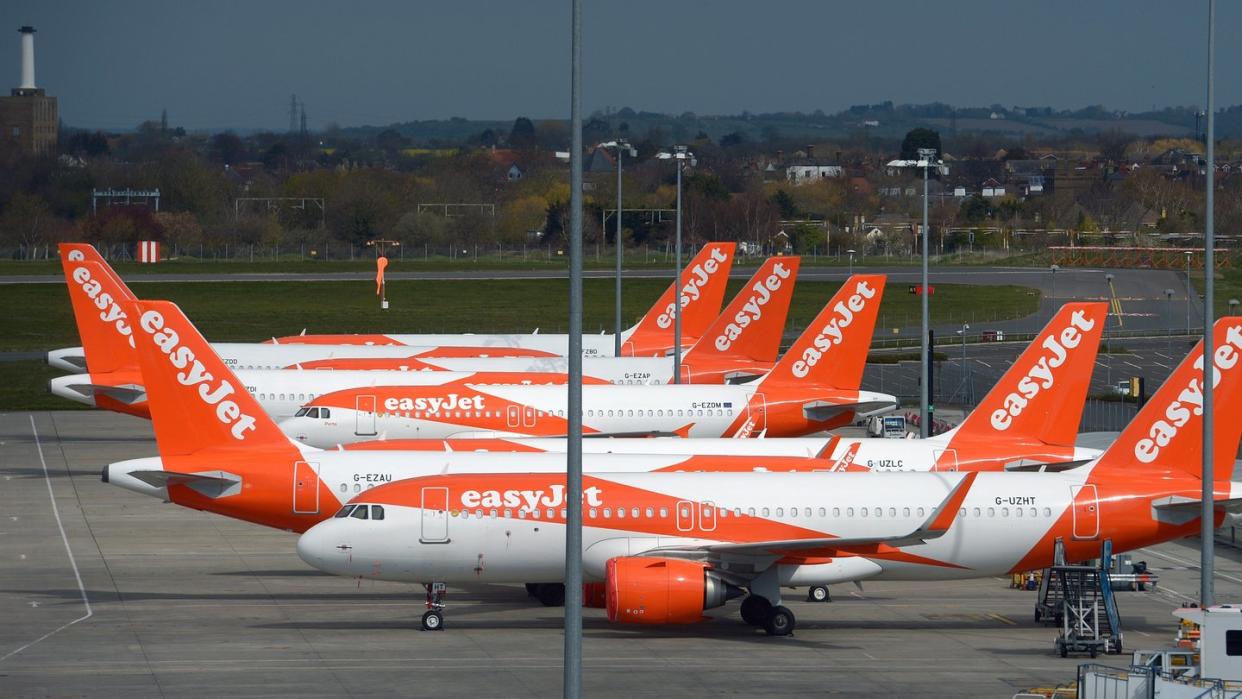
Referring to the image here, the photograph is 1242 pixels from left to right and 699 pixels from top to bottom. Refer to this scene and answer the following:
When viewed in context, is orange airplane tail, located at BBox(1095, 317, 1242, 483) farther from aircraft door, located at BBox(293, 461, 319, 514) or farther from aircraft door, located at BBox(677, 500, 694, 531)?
aircraft door, located at BBox(293, 461, 319, 514)

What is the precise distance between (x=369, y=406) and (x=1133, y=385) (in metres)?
35.2

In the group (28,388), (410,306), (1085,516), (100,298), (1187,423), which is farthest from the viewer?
(410,306)

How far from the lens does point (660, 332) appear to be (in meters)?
Result: 85.1

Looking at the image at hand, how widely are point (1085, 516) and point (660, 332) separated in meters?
47.4

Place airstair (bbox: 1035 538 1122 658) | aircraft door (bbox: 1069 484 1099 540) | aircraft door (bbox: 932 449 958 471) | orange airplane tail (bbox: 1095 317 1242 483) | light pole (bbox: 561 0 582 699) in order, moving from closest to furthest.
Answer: light pole (bbox: 561 0 582 699), airstair (bbox: 1035 538 1122 658), aircraft door (bbox: 1069 484 1099 540), orange airplane tail (bbox: 1095 317 1242 483), aircraft door (bbox: 932 449 958 471)

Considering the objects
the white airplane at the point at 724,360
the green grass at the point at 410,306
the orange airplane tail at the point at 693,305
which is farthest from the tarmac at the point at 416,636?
the green grass at the point at 410,306

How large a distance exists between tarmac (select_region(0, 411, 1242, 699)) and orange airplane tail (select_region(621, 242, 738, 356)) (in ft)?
115

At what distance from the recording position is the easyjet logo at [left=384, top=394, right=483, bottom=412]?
2318 inches

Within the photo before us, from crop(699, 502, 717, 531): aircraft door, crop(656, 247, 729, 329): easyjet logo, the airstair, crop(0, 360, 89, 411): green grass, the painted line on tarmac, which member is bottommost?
crop(0, 360, 89, 411): green grass

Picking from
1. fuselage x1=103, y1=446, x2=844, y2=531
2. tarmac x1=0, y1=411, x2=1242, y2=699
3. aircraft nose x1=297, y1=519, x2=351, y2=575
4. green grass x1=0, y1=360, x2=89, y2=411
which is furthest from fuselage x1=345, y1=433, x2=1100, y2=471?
green grass x1=0, y1=360, x2=89, y2=411

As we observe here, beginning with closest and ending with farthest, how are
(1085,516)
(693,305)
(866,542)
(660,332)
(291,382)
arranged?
(866,542)
(1085,516)
(291,382)
(693,305)
(660,332)

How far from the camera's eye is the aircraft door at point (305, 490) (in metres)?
40.9

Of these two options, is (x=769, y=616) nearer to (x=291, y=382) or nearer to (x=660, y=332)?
(x=291, y=382)

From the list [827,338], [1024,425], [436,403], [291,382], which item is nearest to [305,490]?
[436,403]
